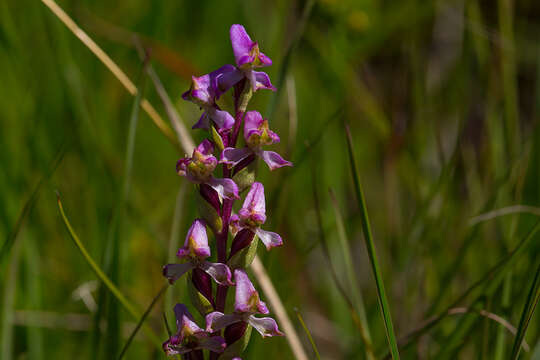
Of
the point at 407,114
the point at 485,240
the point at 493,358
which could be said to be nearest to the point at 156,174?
the point at 407,114

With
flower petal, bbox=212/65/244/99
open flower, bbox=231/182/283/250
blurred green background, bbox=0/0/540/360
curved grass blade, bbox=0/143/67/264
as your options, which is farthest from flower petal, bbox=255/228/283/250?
curved grass blade, bbox=0/143/67/264

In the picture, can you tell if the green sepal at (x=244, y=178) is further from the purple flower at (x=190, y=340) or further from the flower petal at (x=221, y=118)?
the purple flower at (x=190, y=340)

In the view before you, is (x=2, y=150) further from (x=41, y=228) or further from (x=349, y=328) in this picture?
(x=349, y=328)

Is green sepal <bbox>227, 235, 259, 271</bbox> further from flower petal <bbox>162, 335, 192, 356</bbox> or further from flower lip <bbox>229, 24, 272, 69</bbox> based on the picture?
flower lip <bbox>229, 24, 272, 69</bbox>

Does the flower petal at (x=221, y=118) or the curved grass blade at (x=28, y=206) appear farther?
the curved grass blade at (x=28, y=206)

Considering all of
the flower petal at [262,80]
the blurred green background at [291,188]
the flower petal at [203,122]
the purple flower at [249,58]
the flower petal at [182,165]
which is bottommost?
the blurred green background at [291,188]

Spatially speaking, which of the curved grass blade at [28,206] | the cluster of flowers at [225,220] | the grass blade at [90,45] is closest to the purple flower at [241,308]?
the cluster of flowers at [225,220]
